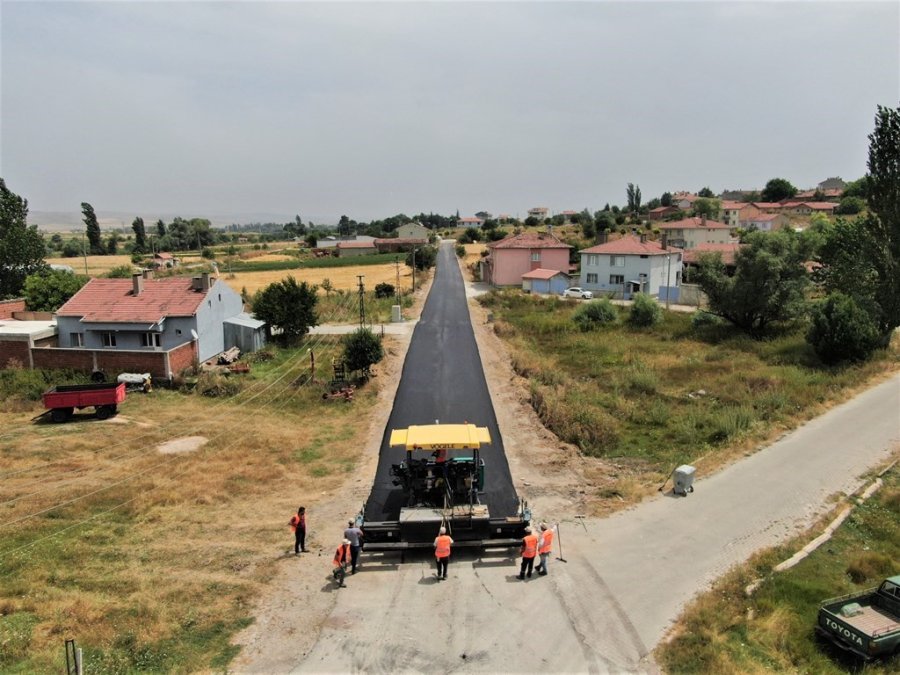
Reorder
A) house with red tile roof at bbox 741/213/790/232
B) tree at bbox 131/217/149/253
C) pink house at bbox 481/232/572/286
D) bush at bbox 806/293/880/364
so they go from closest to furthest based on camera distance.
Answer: bush at bbox 806/293/880/364 → pink house at bbox 481/232/572/286 → house with red tile roof at bbox 741/213/790/232 → tree at bbox 131/217/149/253

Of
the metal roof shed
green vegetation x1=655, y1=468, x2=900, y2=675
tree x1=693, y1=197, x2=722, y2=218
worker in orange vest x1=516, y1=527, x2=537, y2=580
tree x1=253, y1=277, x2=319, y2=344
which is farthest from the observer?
tree x1=693, y1=197, x2=722, y2=218

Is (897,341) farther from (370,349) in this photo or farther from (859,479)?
(370,349)

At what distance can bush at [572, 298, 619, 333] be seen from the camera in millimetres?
41188

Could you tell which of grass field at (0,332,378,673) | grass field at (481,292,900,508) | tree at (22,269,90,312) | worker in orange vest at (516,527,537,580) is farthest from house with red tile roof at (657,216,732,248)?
worker in orange vest at (516,527,537,580)

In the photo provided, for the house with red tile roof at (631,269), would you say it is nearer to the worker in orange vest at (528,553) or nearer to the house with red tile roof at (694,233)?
the house with red tile roof at (694,233)

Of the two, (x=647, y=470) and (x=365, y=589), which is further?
(x=647, y=470)

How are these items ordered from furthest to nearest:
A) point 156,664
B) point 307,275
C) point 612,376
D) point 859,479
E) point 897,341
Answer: point 307,275
point 897,341
point 612,376
point 859,479
point 156,664

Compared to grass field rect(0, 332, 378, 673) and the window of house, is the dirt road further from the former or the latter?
the window of house

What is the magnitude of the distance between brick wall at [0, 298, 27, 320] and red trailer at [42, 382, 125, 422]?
20198 mm

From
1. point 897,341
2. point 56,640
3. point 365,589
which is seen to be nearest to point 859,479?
point 365,589

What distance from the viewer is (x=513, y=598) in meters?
11.8

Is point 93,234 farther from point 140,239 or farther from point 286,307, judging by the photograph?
point 286,307

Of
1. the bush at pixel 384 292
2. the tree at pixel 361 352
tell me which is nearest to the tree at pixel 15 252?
the bush at pixel 384 292

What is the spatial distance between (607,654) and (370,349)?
2032 centimetres
